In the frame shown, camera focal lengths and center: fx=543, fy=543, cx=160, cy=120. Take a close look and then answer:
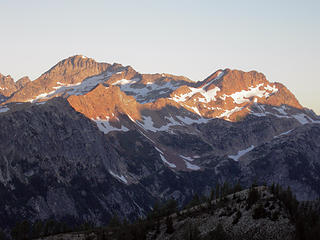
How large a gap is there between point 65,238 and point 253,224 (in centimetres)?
5418

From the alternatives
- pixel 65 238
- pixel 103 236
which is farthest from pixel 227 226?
pixel 65 238

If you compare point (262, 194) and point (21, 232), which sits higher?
point (262, 194)

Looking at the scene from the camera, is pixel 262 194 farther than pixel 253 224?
Answer: Yes

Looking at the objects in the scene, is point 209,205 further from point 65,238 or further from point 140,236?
point 65,238

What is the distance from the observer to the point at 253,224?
113 metres

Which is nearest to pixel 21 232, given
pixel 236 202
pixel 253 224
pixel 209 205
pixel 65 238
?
pixel 65 238

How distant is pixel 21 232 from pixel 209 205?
273 feet

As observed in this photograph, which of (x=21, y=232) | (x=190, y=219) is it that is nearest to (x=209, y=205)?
(x=190, y=219)

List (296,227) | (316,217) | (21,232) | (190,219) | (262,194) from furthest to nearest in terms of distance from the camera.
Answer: (21,232) → (190,219) → (262,194) → (316,217) → (296,227)

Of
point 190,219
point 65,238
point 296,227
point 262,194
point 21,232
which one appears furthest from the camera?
point 21,232

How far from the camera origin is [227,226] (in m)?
118

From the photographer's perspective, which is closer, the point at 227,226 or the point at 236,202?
the point at 227,226

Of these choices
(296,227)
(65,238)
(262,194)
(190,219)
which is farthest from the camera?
(65,238)

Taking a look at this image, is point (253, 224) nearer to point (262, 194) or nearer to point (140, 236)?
point (262, 194)
